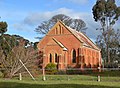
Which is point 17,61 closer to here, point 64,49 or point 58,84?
point 58,84

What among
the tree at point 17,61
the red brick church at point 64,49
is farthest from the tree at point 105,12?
the tree at point 17,61

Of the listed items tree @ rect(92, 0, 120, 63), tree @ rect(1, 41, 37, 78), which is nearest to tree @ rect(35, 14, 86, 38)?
tree @ rect(92, 0, 120, 63)

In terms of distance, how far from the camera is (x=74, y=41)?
68.2 m

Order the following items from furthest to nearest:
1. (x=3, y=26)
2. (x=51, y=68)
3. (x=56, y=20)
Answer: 1. (x=56, y=20)
2. (x=3, y=26)
3. (x=51, y=68)

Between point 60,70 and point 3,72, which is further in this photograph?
point 60,70

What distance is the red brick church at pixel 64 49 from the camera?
6550 cm

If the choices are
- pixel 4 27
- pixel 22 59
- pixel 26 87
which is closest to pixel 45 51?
pixel 4 27

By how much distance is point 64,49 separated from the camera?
219 feet

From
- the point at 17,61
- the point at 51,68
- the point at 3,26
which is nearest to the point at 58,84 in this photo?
the point at 17,61

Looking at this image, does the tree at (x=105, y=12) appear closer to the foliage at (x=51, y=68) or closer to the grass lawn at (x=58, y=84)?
the foliage at (x=51, y=68)

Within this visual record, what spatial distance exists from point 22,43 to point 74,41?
914 inches

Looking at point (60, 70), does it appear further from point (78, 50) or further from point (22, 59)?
point (22, 59)

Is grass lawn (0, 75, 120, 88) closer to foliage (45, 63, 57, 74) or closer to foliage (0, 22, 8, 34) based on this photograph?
foliage (45, 63, 57, 74)

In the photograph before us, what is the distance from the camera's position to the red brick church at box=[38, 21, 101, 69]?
6550 cm
